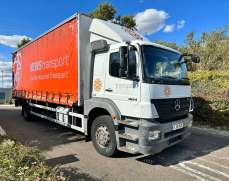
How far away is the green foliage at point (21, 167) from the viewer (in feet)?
10.4

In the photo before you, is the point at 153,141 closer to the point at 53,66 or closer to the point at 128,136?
the point at 128,136

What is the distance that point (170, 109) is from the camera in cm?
469

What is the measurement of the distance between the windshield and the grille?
500 mm

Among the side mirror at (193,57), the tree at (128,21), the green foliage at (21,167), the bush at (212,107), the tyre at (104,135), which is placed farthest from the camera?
the tree at (128,21)

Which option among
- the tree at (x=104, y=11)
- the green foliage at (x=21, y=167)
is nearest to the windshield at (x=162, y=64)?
the green foliage at (x=21, y=167)

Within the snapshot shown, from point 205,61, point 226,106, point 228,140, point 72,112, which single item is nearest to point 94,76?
point 72,112

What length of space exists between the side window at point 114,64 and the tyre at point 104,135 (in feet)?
3.50

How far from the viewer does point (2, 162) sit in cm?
362

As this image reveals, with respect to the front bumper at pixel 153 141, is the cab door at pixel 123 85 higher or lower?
higher

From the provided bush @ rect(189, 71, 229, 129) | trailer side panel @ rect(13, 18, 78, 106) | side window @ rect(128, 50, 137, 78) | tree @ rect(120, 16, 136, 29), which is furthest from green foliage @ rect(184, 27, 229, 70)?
side window @ rect(128, 50, 137, 78)

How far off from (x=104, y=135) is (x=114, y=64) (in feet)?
5.69

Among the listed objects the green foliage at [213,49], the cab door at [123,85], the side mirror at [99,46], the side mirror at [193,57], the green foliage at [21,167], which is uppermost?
the green foliage at [213,49]

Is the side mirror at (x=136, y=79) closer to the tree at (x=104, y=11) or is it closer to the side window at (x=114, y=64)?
the side window at (x=114, y=64)

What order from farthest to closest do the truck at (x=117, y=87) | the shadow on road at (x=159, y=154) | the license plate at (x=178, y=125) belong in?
the shadow on road at (x=159, y=154)
the license plate at (x=178, y=125)
the truck at (x=117, y=87)
